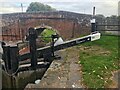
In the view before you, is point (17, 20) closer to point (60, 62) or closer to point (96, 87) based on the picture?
point (60, 62)

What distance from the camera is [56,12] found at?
57.5ft

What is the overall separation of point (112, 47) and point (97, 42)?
4.48 feet

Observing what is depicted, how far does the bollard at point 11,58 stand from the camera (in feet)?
28.1

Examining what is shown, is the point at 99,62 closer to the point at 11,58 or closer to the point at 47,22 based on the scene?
the point at 11,58

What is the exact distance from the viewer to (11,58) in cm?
862

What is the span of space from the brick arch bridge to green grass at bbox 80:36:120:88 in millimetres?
3842

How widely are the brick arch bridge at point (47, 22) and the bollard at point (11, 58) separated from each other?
25.5 ft

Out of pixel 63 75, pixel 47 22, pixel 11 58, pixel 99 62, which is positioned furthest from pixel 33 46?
pixel 47 22

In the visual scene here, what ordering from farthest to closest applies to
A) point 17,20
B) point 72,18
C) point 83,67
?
point 17,20
point 72,18
point 83,67

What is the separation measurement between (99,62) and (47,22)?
32.1ft

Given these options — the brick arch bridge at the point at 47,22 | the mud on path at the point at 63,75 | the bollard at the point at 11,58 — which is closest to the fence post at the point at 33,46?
the bollard at the point at 11,58

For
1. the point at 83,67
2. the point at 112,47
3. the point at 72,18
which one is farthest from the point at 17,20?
the point at 83,67

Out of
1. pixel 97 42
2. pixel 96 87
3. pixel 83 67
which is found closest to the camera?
pixel 96 87

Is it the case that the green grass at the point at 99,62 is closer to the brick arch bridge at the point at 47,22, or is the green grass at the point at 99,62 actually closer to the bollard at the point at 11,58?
the bollard at the point at 11,58
